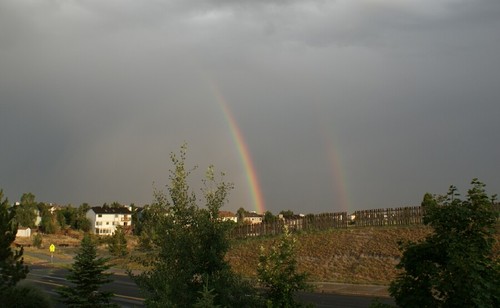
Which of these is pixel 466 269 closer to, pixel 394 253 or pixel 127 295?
pixel 127 295

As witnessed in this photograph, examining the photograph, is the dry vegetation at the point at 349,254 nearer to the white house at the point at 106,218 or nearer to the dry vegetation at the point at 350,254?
the dry vegetation at the point at 350,254

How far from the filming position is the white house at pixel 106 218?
140750mm

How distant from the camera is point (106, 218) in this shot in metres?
143

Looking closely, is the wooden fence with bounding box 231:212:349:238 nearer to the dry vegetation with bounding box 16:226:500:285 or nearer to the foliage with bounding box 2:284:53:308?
the dry vegetation with bounding box 16:226:500:285

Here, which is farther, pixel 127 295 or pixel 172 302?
pixel 127 295

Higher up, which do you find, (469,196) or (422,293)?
(469,196)

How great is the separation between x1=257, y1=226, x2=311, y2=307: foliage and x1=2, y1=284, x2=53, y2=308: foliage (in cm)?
1216

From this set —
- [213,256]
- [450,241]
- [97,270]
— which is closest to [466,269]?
[450,241]

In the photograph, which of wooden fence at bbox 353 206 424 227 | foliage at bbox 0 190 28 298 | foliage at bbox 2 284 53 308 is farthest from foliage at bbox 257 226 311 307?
wooden fence at bbox 353 206 424 227

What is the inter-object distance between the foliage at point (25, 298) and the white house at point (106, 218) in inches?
4843

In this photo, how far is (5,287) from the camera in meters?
17.7

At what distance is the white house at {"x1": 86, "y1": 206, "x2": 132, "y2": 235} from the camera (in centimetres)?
14075

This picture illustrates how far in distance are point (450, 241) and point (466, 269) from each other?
49 centimetres

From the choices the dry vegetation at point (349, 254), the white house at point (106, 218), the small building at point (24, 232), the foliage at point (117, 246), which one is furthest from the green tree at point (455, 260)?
the white house at point (106, 218)
